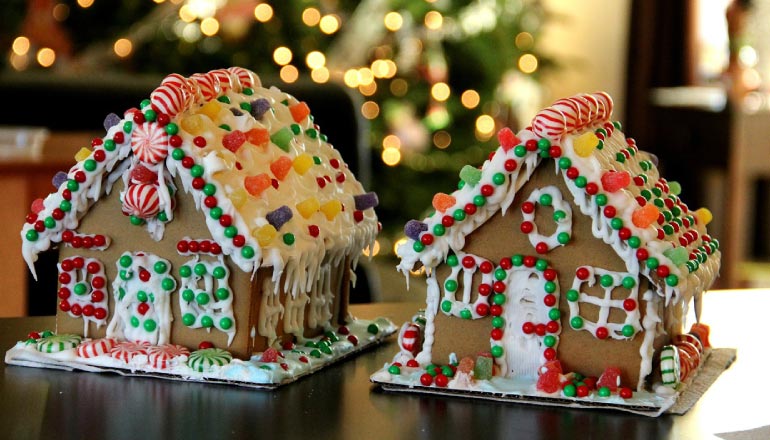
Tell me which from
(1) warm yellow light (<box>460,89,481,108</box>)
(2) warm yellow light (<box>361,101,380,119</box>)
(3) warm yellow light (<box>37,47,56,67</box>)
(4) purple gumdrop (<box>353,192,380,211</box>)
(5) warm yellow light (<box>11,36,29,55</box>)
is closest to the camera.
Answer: (4) purple gumdrop (<box>353,192,380,211</box>)

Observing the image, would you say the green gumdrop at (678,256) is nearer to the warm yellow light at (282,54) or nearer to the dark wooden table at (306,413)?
the dark wooden table at (306,413)

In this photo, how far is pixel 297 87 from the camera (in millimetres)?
3312

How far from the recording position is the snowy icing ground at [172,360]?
4.36ft

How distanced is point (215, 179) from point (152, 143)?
0.26 feet

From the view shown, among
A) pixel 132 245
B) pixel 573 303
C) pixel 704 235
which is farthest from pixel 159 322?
pixel 704 235

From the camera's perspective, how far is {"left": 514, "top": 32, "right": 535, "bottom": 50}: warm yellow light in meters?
4.75

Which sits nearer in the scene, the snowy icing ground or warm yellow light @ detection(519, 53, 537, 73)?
the snowy icing ground

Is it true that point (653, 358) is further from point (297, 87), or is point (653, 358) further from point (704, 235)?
point (297, 87)

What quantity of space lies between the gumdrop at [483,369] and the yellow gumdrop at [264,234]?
0.26 m

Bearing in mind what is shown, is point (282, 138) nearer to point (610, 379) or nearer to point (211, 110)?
point (211, 110)

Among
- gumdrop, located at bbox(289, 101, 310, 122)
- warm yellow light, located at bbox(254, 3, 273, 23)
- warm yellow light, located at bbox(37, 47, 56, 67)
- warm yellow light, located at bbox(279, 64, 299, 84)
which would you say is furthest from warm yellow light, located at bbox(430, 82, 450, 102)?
gumdrop, located at bbox(289, 101, 310, 122)

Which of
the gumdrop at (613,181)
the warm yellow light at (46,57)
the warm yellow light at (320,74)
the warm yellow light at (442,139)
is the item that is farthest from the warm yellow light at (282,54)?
the gumdrop at (613,181)

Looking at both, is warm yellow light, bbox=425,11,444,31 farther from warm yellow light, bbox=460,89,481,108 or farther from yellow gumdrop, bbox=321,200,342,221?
yellow gumdrop, bbox=321,200,342,221

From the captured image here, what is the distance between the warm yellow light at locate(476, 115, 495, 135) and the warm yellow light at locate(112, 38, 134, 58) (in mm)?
1279
